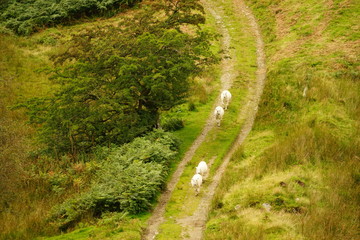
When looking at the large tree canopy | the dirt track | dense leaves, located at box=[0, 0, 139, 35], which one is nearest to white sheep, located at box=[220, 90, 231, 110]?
the dirt track

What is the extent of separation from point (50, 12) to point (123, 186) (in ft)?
120

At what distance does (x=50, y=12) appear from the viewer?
144ft

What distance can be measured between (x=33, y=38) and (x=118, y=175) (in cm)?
3182

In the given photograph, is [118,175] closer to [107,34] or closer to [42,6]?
[107,34]

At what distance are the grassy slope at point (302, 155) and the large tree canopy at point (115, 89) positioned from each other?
5.73m

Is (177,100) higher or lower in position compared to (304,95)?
higher

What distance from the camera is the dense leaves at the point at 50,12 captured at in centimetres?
4275

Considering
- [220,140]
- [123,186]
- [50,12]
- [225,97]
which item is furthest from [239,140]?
[50,12]

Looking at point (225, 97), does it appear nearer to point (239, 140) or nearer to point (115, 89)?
point (239, 140)

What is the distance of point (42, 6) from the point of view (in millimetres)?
45312

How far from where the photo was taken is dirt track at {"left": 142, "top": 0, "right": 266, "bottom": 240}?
41.2 ft

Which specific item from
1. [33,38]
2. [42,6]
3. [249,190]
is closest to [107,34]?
[249,190]

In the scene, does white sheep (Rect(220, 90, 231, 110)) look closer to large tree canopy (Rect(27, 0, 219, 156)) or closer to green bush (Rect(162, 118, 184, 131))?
large tree canopy (Rect(27, 0, 219, 156))

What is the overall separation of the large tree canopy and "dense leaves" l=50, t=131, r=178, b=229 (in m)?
2.96
